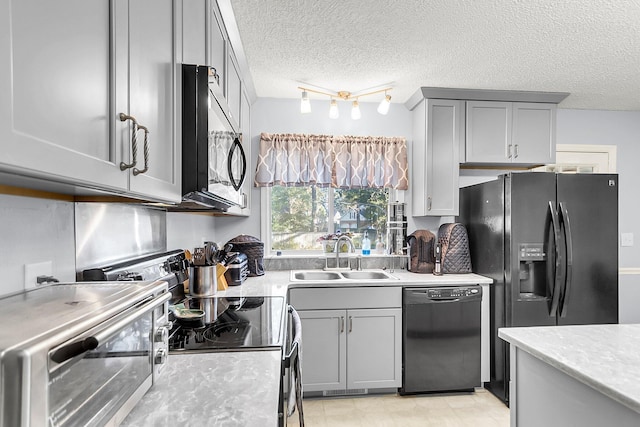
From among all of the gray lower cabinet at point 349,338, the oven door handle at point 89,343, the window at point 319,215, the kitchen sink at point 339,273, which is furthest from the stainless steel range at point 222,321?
the window at point 319,215

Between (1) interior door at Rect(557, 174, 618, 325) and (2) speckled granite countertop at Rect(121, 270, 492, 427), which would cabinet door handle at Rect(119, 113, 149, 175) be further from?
(1) interior door at Rect(557, 174, 618, 325)

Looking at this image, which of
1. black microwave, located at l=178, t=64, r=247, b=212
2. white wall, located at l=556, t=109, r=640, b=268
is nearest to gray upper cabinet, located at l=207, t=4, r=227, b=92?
black microwave, located at l=178, t=64, r=247, b=212

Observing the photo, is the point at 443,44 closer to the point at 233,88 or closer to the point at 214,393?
the point at 233,88

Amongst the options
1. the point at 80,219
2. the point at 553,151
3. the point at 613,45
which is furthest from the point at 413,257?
the point at 80,219

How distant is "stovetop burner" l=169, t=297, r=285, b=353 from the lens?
113 cm

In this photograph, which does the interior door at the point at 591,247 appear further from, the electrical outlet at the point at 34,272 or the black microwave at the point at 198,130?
the electrical outlet at the point at 34,272

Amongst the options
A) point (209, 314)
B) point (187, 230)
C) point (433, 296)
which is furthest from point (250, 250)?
point (433, 296)

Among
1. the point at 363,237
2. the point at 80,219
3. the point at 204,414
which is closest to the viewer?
the point at 204,414

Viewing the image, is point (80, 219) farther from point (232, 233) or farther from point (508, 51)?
point (508, 51)

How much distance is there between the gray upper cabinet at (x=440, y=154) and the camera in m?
2.86

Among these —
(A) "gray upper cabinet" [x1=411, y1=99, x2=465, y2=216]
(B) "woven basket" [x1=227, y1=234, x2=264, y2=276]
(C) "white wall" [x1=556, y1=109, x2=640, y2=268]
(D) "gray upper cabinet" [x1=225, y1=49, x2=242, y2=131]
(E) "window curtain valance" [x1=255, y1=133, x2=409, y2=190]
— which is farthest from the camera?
(C) "white wall" [x1=556, y1=109, x2=640, y2=268]

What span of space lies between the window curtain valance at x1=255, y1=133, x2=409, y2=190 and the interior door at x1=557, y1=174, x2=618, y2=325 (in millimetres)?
1261

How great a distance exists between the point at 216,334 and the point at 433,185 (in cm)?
225

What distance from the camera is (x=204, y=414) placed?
0.72 meters
